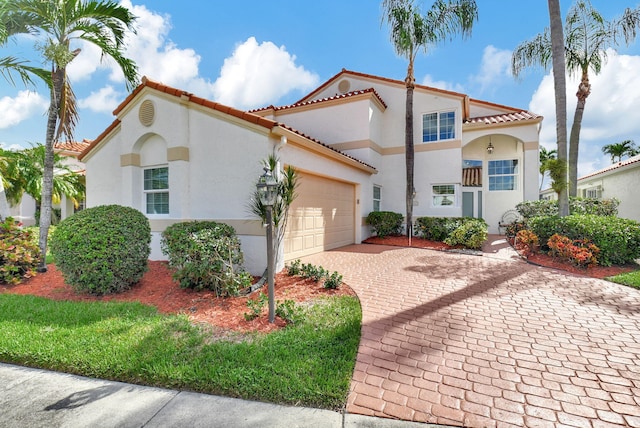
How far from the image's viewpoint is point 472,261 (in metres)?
9.21

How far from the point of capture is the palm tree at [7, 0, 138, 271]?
23.9 ft

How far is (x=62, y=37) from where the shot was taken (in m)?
7.57

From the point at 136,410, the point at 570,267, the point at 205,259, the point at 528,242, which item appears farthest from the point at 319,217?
the point at 136,410

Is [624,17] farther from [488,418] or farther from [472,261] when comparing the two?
[488,418]

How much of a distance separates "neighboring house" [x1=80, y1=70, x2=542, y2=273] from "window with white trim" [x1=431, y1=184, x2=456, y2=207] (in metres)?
0.05

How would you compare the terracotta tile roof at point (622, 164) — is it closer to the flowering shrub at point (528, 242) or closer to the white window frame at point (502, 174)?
the white window frame at point (502, 174)

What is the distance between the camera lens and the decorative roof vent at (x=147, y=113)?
8797 mm

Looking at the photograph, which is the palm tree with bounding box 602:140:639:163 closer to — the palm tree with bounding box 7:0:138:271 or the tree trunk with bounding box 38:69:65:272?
the palm tree with bounding box 7:0:138:271

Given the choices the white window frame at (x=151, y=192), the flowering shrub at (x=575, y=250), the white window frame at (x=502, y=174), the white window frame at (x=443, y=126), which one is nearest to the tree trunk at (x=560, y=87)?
the flowering shrub at (x=575, y=250)

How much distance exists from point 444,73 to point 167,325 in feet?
52.8

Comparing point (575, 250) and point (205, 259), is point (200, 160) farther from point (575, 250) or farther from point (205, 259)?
point (575, 250)

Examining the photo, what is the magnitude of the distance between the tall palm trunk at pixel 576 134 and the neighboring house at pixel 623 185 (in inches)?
123

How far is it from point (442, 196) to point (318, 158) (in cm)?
788

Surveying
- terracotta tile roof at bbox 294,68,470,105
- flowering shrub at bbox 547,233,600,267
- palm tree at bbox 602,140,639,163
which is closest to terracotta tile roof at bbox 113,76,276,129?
flowering shrub at bbox 547,233,600,267
